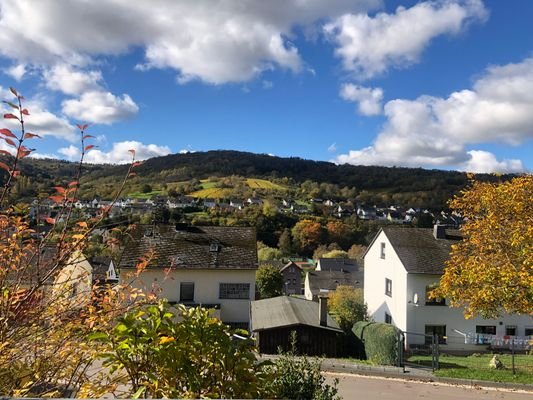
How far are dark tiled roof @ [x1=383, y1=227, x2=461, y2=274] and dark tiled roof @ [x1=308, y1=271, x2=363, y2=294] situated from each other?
25.4m

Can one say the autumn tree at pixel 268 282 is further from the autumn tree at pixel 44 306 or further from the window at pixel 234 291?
the autumn tree at pixel 44 306

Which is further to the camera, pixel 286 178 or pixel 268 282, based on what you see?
pixel 286 178

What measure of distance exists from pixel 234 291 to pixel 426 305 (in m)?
11.7

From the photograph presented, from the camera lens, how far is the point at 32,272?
12.8ft

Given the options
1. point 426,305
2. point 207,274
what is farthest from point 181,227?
point 426,305

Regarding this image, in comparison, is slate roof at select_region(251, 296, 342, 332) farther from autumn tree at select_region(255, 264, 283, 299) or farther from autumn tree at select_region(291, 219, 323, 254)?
autumn tree at select_region(291, 219, 323, 254)

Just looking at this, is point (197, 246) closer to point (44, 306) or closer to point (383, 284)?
point (383, 284)

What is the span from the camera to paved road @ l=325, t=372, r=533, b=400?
1234cm

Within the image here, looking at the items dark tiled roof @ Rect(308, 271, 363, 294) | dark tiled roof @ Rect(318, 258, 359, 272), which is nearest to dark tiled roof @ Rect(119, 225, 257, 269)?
dark tiled roof @ Rect(308, 271, 363, 294)

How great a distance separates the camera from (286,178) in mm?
147750

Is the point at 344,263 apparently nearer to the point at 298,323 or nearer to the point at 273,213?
the point at 273,213

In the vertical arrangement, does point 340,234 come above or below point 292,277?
above

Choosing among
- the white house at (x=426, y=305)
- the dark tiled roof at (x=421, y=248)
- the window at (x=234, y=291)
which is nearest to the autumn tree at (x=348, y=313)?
the white house at (x=426, y=305)

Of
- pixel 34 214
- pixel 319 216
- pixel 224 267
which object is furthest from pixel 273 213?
pixel 34 214
